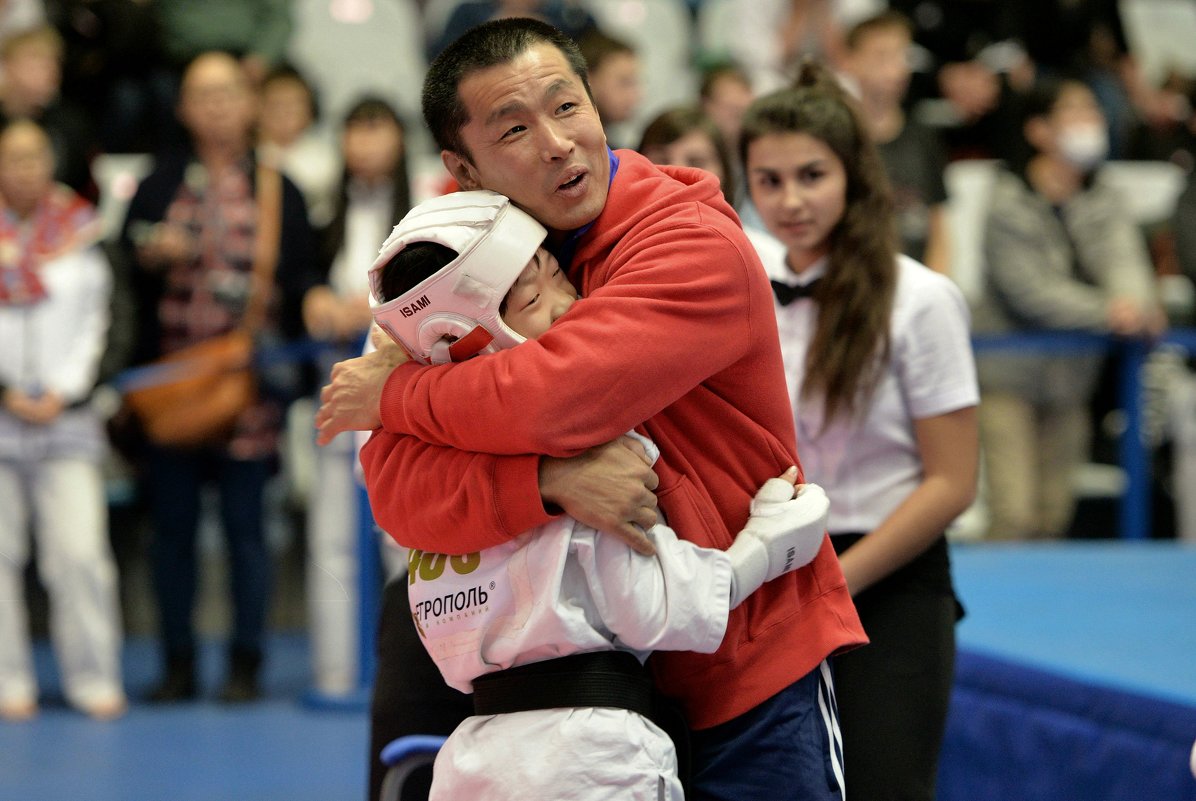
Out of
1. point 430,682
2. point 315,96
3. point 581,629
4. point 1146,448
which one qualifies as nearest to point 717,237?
point 581,629

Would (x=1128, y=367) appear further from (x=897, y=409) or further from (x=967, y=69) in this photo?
(x=897, y=409)

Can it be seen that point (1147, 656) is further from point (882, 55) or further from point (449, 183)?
point (882, 55)

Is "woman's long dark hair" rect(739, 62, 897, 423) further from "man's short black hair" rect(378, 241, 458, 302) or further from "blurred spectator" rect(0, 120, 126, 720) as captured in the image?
"blurred spectator" rect(0, 120, 126, 720)

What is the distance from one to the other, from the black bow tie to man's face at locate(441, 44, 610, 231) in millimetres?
847

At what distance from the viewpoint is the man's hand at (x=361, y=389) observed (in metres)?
2.02

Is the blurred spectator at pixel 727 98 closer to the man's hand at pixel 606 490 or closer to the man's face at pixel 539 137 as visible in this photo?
the man's face at pixel 539 137

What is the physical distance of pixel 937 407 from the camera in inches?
104

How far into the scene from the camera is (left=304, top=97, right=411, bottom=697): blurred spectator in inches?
211

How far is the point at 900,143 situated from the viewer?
6.48 meters

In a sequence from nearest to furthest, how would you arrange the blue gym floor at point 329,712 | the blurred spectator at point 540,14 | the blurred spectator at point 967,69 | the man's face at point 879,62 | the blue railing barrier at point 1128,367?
the blue gym floor at point 329,712 → the blue railing barrier at point 1128,367 → the man's face at point 879,62 → the blurred spectator at point 540,14 → the blurred spectator at point 967,69

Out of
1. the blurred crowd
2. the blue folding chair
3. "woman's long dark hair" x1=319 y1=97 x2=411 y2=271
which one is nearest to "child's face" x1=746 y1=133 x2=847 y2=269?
the blue folding chair

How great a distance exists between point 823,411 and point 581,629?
0.99m


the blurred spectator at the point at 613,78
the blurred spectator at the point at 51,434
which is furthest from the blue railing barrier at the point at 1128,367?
the blurred spectator at the point at 51,434

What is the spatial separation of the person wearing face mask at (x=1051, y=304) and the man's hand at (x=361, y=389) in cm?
446
